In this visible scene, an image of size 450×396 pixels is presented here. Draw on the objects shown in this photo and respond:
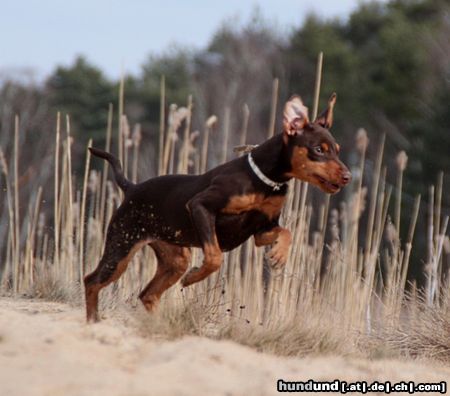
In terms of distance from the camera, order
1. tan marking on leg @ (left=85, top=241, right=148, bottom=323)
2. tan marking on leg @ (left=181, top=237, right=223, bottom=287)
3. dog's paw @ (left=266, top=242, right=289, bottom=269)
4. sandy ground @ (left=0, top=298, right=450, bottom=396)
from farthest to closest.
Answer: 1. tan marking on leg @ (left=85, top=241, right=148, bottom=323)
2. dog's paw @ (left=266, top=242, right=289, bottom=269)
3. tan marking on leg @ (left=181, top=237, right=223, bottom=287)
4. sandy ground @ (left=0, top=298, right=450, bottom=396)

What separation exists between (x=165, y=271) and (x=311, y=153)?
1.29 metres

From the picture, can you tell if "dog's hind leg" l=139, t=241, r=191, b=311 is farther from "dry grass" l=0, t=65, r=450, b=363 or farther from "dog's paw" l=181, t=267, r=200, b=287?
"dog's paw" l=181, t=267, r=200, b=287

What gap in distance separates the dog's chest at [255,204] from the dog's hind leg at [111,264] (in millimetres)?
742

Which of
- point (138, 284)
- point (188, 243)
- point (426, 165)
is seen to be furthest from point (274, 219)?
point (426, 165)

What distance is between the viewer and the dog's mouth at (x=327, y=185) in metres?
4.99

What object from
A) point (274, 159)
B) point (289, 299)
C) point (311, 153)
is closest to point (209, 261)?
point (274, 159)

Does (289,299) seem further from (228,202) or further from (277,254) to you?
(228,202)

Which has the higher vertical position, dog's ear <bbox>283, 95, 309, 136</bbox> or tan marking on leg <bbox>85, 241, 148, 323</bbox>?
dog's ear <bbox>283, 95, 309, 136</bbox>

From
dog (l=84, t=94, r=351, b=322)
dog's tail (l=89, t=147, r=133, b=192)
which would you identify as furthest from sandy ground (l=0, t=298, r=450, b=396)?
dog's tail (l=89, t=147, r=133, b=192)

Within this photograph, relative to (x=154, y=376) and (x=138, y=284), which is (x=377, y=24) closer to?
(x=138, y=284)

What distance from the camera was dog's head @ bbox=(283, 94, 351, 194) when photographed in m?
5.01

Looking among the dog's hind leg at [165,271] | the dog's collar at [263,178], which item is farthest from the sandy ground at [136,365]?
the dog's collar at [263,178]

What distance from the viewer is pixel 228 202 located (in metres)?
5.05

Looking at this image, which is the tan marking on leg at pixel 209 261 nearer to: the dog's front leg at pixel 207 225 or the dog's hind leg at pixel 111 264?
the dog's front leg at pixel 207 225
